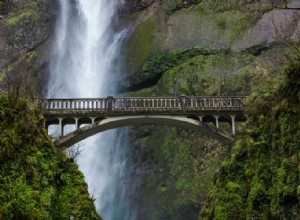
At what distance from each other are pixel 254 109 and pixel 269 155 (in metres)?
2.68

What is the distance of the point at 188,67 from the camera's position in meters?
34.1

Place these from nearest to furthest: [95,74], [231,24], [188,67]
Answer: [188,67], [95,74], [231,24]

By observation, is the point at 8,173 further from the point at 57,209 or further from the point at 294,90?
the point at 294,90

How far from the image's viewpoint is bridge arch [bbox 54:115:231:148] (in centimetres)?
2223

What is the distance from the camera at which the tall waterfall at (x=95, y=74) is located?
30.0 metres

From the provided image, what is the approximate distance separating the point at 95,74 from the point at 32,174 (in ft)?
74.5

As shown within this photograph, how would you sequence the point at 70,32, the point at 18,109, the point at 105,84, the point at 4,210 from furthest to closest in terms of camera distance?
the point at 70,32 < the point at 105,84 < the point at 18,109 < the point at 4,210

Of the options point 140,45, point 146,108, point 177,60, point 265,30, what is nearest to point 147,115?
point 146,108

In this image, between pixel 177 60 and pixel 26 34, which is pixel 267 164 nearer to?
pixel 177 60

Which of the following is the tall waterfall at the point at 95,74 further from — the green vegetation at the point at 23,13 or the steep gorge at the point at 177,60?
the green vegetation at the point at 23,13

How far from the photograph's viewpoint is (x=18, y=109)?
14.3 m

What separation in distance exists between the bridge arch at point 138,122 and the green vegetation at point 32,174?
6.60 meters

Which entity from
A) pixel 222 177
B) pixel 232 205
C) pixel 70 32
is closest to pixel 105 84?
pixel 70 32

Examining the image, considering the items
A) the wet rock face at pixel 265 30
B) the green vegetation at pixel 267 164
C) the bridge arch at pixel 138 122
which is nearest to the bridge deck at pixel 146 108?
the bridge arch at pixel 138 122
